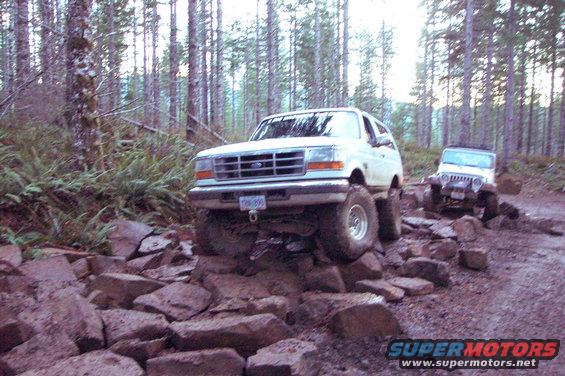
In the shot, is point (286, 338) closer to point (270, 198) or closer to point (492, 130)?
point (270, 198)

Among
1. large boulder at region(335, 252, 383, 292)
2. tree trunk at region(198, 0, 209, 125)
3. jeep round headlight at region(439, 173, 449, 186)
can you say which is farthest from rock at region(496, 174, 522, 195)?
large boulder at region(335, 252, 383, 292)

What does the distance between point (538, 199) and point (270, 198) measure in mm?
16655

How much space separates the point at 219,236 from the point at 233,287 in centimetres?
93

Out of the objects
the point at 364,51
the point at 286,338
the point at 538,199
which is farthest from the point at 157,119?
the point at 364,51

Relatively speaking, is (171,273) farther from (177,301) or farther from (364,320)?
(364,320)

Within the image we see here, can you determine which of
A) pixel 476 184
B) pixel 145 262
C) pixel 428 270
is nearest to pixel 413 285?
pixel 428 270

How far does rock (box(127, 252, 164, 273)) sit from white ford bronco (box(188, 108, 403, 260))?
0.89m

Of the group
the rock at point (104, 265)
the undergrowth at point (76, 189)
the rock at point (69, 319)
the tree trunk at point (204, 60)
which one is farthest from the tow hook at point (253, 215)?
the tree trunk at point (204, 60)

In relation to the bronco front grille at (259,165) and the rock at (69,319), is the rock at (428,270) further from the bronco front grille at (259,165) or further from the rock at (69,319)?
the rock at (69,319)

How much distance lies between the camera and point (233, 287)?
17.1ft

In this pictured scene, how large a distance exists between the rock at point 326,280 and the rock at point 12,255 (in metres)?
3.58

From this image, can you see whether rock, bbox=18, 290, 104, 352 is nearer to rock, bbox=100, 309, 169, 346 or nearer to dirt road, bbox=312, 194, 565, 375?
rock, bbox=100, 309, 169, 346

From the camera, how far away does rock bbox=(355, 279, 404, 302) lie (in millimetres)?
5156

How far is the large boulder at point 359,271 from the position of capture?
549 centimetres
